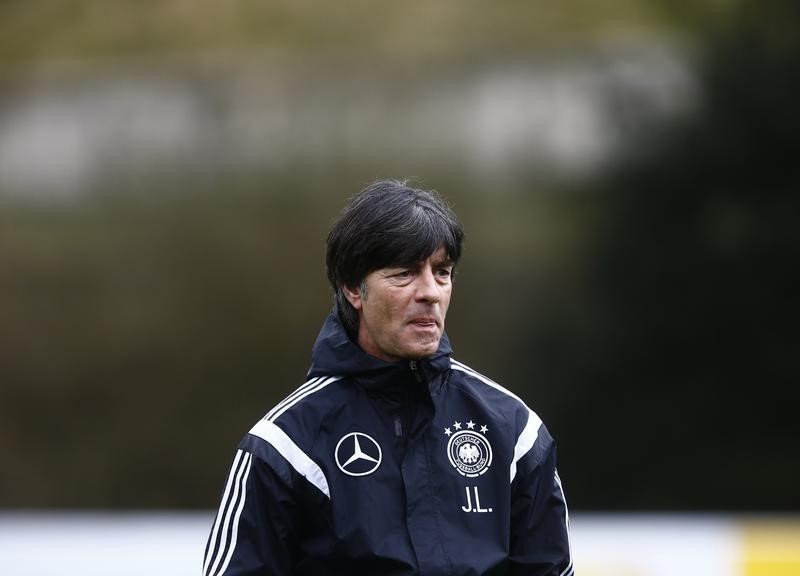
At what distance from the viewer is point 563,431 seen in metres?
5.59

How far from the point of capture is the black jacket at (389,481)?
188 cm

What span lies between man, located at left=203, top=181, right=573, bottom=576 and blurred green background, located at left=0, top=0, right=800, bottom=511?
3.48 metres

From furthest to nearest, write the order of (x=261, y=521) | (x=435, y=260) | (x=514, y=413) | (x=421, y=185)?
1. (x=421, y=185)
2. (x=514, y=413)
3. (x=435, y=260)
4. (x=261, y=521)

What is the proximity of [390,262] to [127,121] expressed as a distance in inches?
163

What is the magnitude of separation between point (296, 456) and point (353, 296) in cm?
31

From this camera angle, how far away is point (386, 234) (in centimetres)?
197

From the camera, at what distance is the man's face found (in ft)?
6.48

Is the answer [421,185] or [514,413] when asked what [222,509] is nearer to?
[514,413]

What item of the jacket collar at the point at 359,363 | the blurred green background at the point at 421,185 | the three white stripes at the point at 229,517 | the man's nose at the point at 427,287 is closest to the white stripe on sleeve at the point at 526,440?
the jacket collar at the point at 359,363

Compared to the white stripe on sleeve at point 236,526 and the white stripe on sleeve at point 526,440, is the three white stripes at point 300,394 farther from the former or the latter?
the white stripe on sleeve at point 526,440

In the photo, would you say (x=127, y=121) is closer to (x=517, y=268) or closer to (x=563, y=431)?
(x=517, y=268)

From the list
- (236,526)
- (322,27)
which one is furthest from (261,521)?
(322,27)

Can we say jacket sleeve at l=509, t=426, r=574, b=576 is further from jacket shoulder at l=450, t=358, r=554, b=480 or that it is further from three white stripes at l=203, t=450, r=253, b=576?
three white stripes at l=203, t=450, r=253, b=576

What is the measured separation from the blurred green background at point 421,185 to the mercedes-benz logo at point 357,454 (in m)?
3.60
